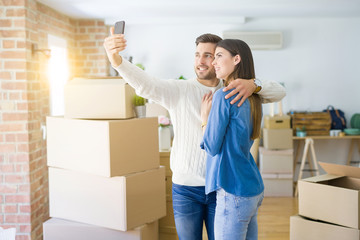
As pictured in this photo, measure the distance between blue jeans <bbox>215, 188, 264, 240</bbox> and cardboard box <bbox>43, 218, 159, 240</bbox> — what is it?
0.80 m

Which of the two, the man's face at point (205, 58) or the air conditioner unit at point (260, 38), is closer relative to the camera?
the man's face at point (205, 58)

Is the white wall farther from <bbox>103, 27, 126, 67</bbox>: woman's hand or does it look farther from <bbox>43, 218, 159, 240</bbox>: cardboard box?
<bbox>103, 27, 126, 67</bbox>: woman's hand

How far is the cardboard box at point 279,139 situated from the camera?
5289 millimetres

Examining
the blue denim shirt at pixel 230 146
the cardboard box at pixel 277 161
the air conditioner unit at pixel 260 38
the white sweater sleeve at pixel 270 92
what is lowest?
the cardboard box at pixel 277 161

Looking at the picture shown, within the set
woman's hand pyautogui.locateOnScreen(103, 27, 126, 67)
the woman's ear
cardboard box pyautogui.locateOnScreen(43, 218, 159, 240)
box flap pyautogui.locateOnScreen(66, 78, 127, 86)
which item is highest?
woman's hand pyautogui.locateOnScreen(103, 27, 126, 67)

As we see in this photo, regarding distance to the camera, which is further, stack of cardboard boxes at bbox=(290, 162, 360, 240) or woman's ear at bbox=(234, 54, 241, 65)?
stack of cardboard boxes at bbox=(290, 162, 360, 240)

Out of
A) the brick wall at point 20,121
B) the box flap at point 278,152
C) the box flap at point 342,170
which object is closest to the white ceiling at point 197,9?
the brick wall at point 20,121

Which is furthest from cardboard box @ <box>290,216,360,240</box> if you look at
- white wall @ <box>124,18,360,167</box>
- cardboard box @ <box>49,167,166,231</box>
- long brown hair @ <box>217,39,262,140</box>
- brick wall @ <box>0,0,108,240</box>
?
white wall @ <box>124,18,360,167</box>

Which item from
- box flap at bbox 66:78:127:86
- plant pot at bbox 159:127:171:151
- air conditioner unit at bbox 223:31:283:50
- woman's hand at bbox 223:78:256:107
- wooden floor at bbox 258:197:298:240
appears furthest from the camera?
air conditioner unit at bbox 223:31:283:50

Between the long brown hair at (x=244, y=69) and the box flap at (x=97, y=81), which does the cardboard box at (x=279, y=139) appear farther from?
the long brown hair at (x=244, y=69)

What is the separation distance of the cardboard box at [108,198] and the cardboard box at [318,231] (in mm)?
807

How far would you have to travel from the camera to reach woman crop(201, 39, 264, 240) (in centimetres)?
150

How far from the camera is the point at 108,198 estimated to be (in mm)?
2160

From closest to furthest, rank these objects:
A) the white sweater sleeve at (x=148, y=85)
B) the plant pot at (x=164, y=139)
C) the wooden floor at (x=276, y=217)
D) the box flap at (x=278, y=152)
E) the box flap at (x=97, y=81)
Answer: the white sweater sleeve at (x=148, y=85), the box flap at (x=97, y=81), the plant pot at (x=164, y=139), the wooden floor at (x=276, y=217), the box flap at (x=278, y=152)
